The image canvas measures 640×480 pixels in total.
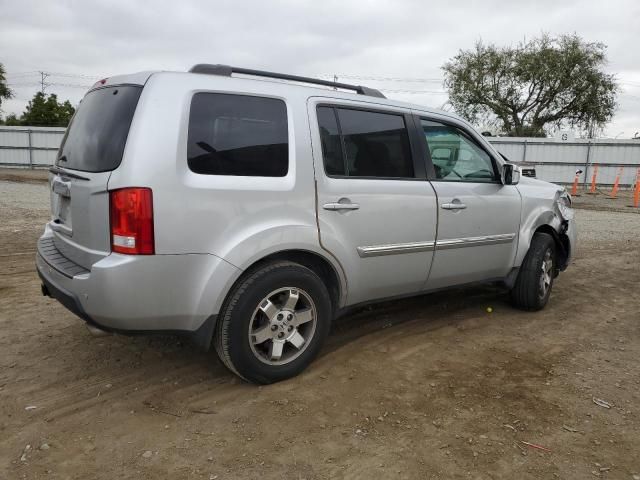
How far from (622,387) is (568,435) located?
88 cm

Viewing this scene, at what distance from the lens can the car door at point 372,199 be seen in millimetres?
3434

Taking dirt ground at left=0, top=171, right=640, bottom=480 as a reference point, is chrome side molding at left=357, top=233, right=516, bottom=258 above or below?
above

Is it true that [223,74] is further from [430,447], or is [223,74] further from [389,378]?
[430,447]

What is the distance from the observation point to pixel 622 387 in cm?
347

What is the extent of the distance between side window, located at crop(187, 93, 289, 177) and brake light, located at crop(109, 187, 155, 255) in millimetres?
328

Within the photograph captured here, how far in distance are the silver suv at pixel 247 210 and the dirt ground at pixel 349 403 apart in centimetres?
42

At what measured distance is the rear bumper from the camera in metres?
2.76

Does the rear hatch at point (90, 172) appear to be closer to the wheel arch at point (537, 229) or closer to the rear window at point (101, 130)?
the rear window at point (101, 130)

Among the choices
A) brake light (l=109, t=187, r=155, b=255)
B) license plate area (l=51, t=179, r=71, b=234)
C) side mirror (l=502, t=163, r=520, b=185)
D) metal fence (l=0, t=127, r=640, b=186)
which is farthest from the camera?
metal fence (l=0, t=127, r=640, b=186)

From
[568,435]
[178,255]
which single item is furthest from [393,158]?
[568,435]

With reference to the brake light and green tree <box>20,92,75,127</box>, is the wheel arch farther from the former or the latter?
green tree <box>20,92,75,127</box>

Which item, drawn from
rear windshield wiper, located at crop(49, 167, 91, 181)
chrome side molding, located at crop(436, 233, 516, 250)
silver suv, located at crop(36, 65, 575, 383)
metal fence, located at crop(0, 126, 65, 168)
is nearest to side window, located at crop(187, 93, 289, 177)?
silver suv, located at crop(36, 65, 575, 383)

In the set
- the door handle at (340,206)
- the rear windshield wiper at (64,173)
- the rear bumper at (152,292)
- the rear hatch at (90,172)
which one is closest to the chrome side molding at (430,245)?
the door handle at (340,206)

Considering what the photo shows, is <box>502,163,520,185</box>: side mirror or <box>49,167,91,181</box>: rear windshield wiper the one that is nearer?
<box>49,167,91,181</box>: rear windshield wiper
